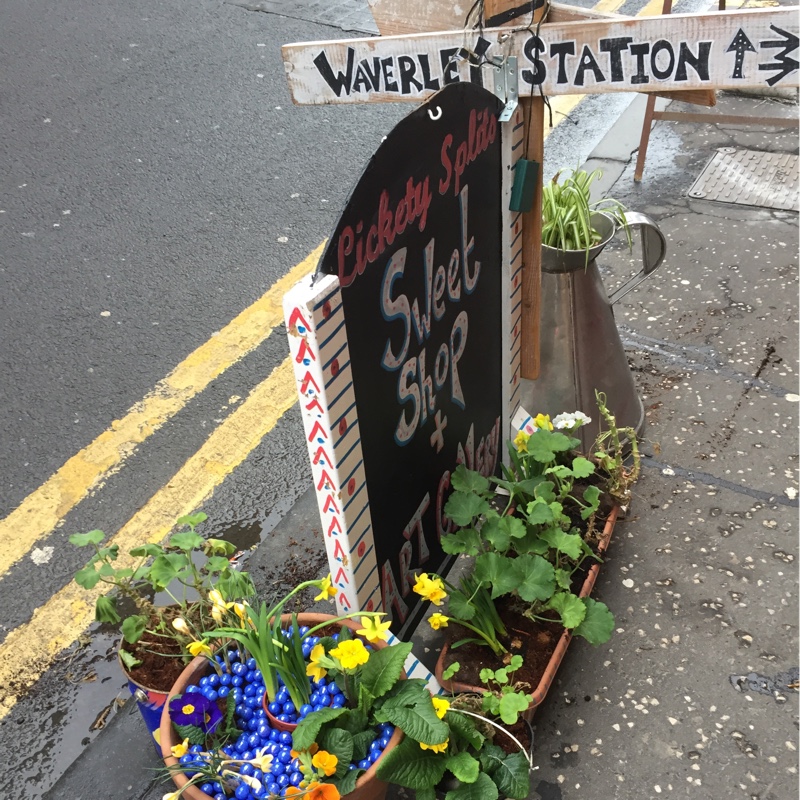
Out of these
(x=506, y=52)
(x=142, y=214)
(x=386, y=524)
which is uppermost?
(x=506, y=52)

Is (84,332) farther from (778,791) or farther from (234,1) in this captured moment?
(234,1)

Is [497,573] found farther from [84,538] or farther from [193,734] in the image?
[84,538]

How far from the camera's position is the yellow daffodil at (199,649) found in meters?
1.89

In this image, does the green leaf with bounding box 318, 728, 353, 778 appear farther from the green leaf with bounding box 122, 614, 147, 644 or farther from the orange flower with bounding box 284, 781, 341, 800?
the green leaf with bounding box 122, 614, 147, 644

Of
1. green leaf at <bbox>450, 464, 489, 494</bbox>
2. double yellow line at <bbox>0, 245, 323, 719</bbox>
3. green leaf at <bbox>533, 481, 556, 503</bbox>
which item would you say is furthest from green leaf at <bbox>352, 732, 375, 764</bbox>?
double yellow line at <bbox>0, 245, 323, 719</bbox>

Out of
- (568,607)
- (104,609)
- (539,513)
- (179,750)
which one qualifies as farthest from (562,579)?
(104,609)

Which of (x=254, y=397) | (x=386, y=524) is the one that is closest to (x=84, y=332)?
(x=254, y=397)

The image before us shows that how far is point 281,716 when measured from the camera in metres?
1.90

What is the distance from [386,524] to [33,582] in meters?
1.50

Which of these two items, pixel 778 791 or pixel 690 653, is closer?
pixel 778 791

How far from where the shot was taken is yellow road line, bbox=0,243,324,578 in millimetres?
3088

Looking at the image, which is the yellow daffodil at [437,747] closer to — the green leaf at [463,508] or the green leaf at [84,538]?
the green leaf at [463,508]

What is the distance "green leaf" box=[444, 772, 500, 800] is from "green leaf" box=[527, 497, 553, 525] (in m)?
0.68

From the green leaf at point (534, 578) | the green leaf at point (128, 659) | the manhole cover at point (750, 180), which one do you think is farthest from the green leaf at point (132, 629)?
the manhole cover at point (750, 180)
